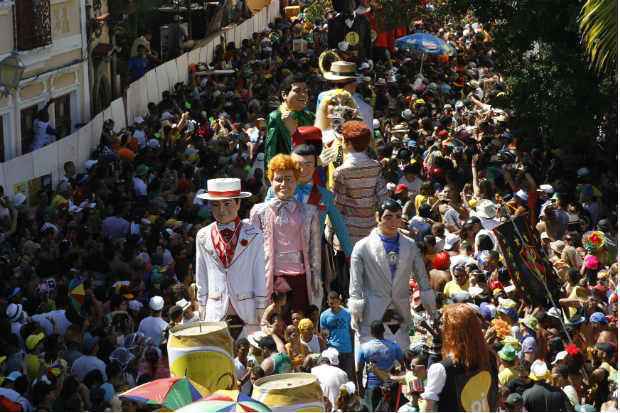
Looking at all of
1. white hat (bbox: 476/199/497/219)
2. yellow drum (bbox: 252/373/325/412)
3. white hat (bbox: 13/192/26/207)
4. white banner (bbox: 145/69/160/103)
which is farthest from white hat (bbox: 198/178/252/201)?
white banner (bbox: 145/69/160/103)

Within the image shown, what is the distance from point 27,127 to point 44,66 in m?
1.46

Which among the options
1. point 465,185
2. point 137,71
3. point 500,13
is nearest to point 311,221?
point 465,185

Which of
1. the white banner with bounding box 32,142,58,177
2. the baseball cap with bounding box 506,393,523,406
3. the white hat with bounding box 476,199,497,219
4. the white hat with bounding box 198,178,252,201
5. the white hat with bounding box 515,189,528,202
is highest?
the white hat with bounding box 198,178,252,201

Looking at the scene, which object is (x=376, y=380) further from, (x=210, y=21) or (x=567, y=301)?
(x=210, y=21)

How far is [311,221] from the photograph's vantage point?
13.9 metres

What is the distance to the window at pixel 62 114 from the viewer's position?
29.1m

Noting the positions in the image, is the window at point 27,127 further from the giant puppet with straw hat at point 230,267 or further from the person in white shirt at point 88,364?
the giant puppet with straw hat at point 230,267

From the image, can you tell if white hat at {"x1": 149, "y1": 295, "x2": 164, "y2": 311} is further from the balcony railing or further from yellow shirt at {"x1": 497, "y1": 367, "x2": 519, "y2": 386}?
the balcony railing

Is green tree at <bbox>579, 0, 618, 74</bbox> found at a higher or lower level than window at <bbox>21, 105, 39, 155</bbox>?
higher

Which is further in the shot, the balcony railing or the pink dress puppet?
the balcony railing

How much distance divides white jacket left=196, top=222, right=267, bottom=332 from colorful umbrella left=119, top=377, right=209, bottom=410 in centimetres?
334

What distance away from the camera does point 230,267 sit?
12906 millimetres

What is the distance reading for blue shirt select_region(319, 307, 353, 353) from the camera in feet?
→ 43.4

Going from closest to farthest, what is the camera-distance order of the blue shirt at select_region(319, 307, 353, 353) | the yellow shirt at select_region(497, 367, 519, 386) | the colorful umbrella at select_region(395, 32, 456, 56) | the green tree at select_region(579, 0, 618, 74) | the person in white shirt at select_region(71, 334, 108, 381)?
the yellow shirt at select_region(497, 367, 519, 386)
the blue shirt at select_region(319, 307, 353, 353)
the person in white shirt at select_region(71, 334, 108, 381)
the green tree at select_region(579, 0, 618, 74)
the colorful umbrella at select_region(395, 32, 456, 56)
